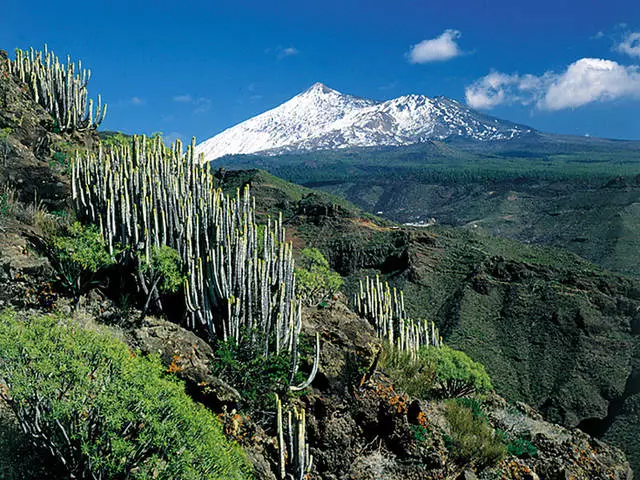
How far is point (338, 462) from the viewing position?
13.2 metres

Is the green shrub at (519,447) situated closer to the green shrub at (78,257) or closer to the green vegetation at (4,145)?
the green shrub at (78,257)

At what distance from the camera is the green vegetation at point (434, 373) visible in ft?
60.7

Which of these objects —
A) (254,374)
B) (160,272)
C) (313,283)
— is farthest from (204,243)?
(313,283)

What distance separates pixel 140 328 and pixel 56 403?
22.7 ft

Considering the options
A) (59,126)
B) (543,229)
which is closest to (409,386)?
(59,126)

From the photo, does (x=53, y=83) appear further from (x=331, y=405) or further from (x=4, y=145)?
(x=331, y=405)

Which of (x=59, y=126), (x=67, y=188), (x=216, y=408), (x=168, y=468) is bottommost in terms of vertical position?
(x=216, y=408)

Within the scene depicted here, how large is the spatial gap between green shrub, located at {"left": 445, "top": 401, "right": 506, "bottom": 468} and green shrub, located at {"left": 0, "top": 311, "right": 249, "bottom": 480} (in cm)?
864

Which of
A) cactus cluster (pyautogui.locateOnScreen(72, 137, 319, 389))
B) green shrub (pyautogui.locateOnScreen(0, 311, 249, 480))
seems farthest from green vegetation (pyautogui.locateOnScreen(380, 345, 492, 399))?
green shrub (pyautogui.locateOnScreen(0, 311, 249, 480))

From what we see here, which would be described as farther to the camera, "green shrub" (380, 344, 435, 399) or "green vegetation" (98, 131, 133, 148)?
"green vegetation" (98, 131, 133, 148)

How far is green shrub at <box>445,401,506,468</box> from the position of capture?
15094mm

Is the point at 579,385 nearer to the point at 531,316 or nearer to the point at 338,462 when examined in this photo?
the point at 531,316

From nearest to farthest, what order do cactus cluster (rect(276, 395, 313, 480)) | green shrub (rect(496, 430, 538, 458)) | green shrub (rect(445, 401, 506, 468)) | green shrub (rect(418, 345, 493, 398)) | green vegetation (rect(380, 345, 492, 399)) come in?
cactus cluster (rect(276, 395, 313, 480))
green shrub (rect(445, 401, 506, 468))
green shrub (rect(496, 430, 538, 458))
green vegetation (rect(380, 345, 492, 399))
green shrub (rect(418, 345, 493, 398))

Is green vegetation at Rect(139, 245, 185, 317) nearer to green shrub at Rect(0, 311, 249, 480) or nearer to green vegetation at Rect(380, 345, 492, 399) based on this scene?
green shrub at Rect(0, 311, 249, 480)
